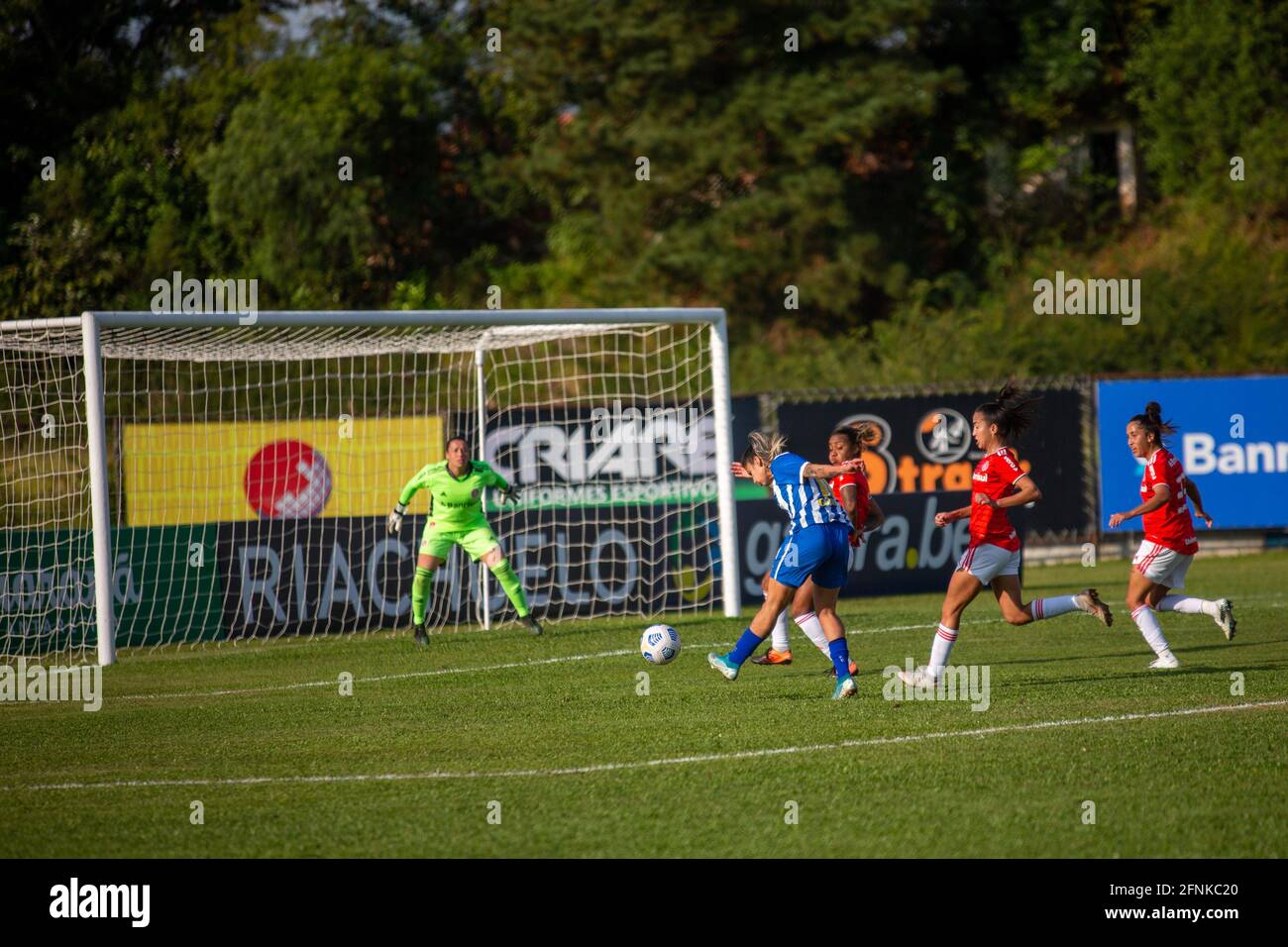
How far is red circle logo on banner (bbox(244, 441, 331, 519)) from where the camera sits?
16812 mm

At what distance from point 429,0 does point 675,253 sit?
458 inches

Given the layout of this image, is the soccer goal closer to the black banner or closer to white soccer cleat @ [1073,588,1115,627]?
the black banner

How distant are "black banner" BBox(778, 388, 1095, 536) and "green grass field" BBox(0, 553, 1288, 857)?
21.4 feet

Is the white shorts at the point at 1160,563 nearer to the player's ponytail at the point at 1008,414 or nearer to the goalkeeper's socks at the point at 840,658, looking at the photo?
the player's ponytail at the point at 1008,414

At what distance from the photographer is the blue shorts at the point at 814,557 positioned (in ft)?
33.4

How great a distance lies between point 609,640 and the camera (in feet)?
47.5

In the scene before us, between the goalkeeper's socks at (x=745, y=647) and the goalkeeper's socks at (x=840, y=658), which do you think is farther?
the goalkeeper's socks at (x=745, y=647)

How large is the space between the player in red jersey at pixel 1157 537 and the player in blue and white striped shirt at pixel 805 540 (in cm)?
242

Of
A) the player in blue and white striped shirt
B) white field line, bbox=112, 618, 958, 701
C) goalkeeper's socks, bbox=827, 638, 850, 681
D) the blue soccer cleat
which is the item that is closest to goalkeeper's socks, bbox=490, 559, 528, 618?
white field line, bbox=112, 618, 958, 701

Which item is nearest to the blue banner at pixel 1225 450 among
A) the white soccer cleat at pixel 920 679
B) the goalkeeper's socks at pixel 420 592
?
the goalkeeper's socks at pixel 420 592

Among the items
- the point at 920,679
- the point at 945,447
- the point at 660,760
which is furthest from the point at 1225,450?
the point at 660,760

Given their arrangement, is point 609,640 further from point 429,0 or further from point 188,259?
point 429,0
